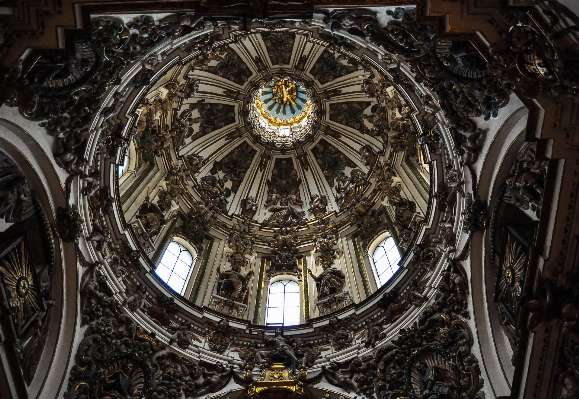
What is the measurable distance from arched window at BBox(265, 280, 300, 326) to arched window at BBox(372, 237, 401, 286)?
316 centimetres

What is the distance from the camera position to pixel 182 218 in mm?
24875

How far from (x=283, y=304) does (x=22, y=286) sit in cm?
1036

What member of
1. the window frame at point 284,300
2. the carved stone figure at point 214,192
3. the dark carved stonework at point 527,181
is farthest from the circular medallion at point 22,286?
the carved stone figure at point 214,192

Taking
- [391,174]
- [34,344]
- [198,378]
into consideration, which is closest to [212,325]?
[198,378]

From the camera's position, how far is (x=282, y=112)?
32.1 meters

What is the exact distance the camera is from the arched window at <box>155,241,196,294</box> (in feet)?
71.2

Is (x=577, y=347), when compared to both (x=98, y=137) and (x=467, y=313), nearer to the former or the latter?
(x=467, y=313)

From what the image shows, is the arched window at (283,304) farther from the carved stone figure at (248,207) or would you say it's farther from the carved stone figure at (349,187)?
the carved stone figure at (349,187)

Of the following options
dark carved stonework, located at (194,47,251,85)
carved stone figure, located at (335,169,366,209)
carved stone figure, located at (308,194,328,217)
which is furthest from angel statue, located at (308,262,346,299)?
dark carved stonework, located at (194,47,251,85)

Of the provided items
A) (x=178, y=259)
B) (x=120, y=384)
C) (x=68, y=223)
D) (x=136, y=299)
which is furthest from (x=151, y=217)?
(x=120, y=384)

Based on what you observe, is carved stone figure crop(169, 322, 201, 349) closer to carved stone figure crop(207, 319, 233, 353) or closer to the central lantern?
carved stone figure crop(207, 319, 233, 353)

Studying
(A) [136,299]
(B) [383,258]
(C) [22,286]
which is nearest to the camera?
(C) [22,286]

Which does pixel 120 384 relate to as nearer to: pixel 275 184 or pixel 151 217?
pixel 151 217

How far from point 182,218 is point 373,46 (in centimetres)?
1165
